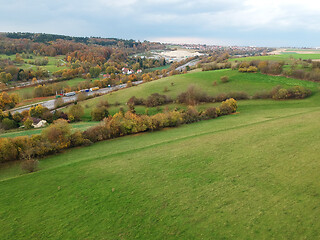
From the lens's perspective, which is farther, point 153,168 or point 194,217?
point 153,168

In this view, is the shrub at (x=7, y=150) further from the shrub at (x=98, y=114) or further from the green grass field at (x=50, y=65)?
the green grass field at (x=50, y=65)

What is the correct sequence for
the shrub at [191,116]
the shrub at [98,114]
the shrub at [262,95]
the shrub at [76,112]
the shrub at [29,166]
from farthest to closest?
Result: the shrub at [262,95]
the shrub at [76,112]
the shrub at [98,114]
the shrub at [191,116]
the shrub at [29,166]

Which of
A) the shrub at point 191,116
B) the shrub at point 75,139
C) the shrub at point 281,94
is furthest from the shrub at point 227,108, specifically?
the shrub at point 75,139

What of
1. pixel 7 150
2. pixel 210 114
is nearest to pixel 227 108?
pixel 210 114

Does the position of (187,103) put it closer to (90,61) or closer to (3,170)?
(3,170)

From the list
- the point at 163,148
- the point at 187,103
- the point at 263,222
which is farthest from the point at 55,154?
the point at 187,103

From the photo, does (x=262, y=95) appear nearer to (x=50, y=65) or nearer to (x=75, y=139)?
(x=75, y=139)
